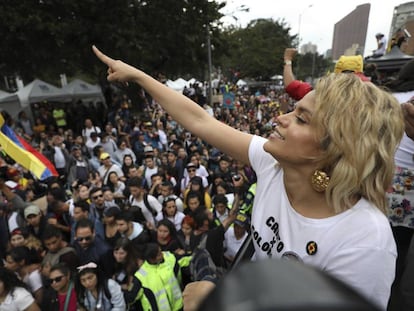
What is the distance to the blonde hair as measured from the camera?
90cm

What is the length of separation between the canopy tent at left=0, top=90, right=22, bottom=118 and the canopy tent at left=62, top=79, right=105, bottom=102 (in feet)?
7.01

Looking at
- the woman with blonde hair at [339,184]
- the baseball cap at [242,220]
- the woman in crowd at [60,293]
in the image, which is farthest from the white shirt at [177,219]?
the woman with blonde hair at [339,184]

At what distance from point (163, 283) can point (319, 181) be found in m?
2.37

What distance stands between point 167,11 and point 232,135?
12.2 m

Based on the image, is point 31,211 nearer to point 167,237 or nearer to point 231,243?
point 167,237

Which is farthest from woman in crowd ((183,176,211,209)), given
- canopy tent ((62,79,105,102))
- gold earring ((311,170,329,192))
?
canopy tent ((62,79,105,102))

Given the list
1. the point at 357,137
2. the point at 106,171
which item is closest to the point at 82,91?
the point at 106,171

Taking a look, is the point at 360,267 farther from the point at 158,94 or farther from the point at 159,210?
the point at 159,210

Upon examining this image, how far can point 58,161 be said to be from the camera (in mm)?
7254

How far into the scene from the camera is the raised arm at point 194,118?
4.53 ft

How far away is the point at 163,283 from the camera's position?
292 cm

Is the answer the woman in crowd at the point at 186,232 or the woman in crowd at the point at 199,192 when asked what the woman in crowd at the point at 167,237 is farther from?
the woman in crowd at the point at 199,192

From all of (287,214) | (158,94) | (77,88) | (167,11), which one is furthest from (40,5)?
(287,214)

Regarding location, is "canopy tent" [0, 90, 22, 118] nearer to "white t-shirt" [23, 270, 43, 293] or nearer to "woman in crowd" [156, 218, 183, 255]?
"white t-shirt" [23, 270, 43, 293]
